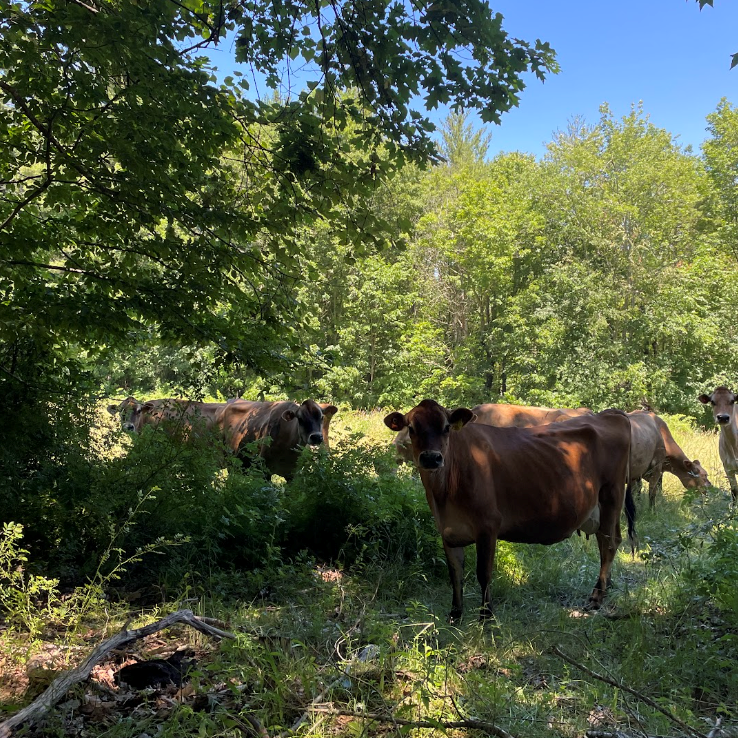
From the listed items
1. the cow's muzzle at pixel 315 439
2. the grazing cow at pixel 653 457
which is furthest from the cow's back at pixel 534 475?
the grazing cow at pixel 653 457

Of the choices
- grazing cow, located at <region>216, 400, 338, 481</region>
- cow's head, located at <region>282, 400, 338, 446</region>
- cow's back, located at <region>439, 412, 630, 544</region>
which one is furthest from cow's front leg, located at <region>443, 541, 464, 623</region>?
cow's head, located at <region>282, 400, 338, 446</region>

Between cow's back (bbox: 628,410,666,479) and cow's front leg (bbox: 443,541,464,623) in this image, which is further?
cow's back (bbox: 628,410,666,479)

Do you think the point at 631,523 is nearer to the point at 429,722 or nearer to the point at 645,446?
the point at 645,446

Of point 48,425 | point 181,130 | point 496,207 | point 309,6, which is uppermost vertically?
point 496,207

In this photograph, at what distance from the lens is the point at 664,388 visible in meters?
26.6

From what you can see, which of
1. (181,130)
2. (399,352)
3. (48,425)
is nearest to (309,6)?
(181,130)

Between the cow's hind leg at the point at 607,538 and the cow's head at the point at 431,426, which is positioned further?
the cow's hind leg at the point at 607,538

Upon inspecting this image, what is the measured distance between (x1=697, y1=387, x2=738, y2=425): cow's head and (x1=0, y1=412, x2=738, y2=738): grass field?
7.07m

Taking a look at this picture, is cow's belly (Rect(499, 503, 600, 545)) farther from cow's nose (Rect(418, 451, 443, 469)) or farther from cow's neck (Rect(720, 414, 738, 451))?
cow's neck (Rect(720, 414, 738, 451))

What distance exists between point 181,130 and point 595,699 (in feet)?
16.6

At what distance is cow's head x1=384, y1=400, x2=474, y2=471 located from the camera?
5070 mm

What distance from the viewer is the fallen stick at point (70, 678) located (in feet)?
9.02

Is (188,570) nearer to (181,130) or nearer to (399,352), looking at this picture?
(181,130)

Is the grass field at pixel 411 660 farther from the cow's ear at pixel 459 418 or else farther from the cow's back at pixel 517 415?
the cow's back at pixel 517 415
